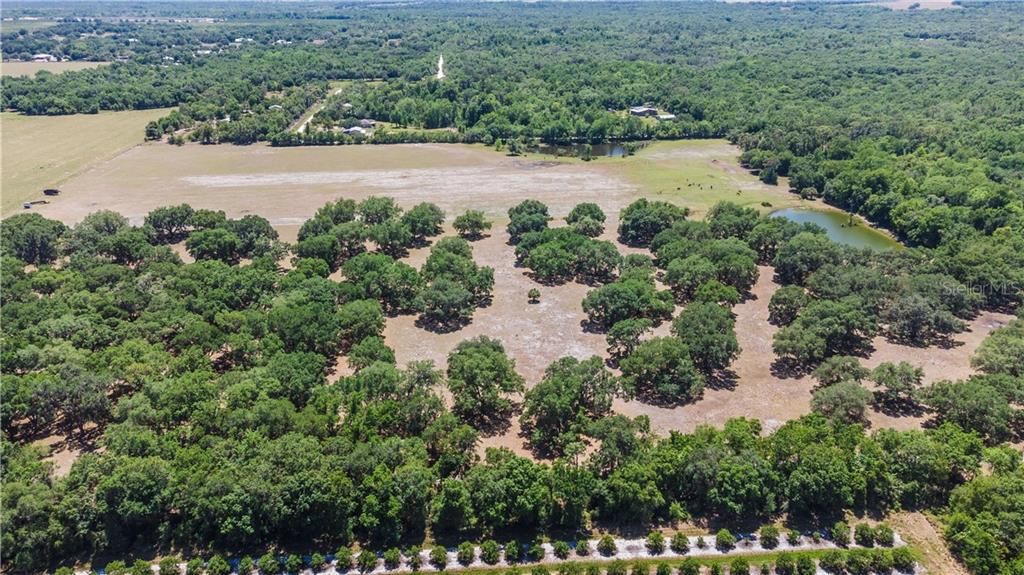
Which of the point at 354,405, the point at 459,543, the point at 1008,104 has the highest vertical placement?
the point at 1008,104

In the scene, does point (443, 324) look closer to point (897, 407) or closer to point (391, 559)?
point (391, 559)

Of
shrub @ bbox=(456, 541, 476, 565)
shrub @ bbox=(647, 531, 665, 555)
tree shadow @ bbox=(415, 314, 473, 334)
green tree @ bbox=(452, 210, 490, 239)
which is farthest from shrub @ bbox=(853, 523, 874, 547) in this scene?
green tree @ bbox=(452, 210, 490, 239)

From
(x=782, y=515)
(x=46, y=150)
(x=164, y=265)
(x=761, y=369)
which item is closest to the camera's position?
(x=782, y=515)

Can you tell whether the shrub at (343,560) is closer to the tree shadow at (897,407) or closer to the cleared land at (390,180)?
the tree shadow at (897,407)

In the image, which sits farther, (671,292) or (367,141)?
(367,141)

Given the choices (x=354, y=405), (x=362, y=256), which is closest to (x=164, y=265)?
(x=362, y=256)

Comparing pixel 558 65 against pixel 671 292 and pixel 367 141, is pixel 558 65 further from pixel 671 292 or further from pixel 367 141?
pixel 671 292

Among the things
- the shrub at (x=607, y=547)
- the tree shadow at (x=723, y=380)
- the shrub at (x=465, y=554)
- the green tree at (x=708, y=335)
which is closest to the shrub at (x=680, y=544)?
the shrub at (x=607, y=547)
